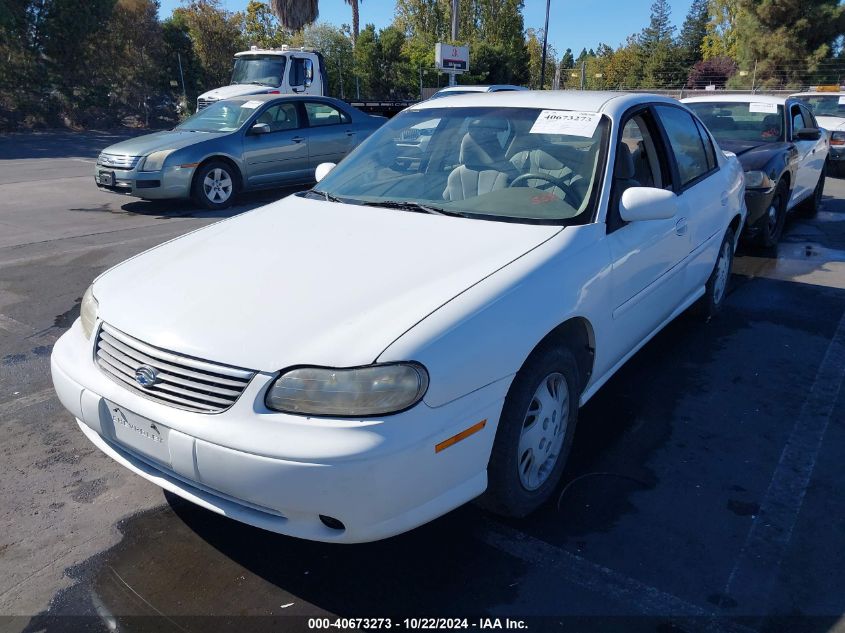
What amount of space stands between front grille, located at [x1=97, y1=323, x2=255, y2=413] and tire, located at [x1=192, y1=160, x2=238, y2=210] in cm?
761

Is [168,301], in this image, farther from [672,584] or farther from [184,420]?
[672,584]

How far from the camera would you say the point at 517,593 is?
2.49 metres

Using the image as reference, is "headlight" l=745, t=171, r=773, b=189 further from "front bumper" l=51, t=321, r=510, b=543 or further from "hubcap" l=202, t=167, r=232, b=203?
"hubcap" l=202, t=167, r=232, b=203

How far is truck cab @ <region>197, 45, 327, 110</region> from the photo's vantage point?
1579 centimetres

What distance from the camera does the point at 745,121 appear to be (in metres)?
8.48

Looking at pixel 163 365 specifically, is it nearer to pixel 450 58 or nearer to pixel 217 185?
pixel 217 185

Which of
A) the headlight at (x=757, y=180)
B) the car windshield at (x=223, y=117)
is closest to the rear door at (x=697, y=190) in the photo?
the headlight at (x=757, y=180)

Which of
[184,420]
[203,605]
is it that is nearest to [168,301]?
[184,420]

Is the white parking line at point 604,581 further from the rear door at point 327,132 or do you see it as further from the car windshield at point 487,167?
the rear door at point 327,132

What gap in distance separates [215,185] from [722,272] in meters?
7.16

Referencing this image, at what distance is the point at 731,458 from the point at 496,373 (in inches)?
65.0

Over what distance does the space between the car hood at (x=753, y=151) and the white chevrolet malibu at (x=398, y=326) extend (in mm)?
3759

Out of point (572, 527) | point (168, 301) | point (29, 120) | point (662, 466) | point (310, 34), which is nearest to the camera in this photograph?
point (168, 301)

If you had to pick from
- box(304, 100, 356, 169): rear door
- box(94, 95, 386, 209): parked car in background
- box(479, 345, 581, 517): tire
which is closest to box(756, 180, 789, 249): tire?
box(479, 345, 581, 517): tire
